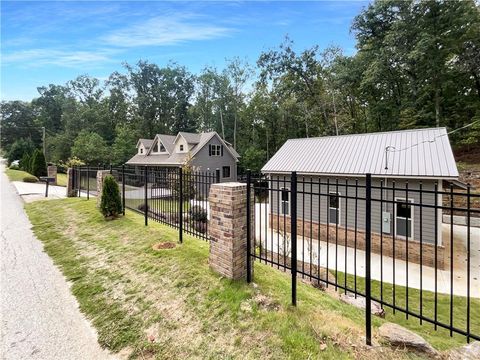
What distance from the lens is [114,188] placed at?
27.3 ft

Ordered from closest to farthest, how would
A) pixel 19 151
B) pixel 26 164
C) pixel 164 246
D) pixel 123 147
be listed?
pixel 164 246 → pixel 26 164 → pixel 123 147 → pixel 19 151

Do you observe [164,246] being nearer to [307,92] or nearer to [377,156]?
[377,156]

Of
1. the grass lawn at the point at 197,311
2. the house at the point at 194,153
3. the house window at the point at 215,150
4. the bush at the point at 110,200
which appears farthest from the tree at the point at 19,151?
the grass lawn at the point at 197,311

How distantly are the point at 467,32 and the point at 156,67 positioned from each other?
3684cm

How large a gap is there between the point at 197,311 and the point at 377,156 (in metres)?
9.87

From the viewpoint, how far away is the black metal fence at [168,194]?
6051 millimetres

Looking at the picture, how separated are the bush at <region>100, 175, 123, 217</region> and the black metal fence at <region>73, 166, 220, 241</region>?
0.28 meters

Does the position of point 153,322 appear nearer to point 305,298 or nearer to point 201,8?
point 305,298

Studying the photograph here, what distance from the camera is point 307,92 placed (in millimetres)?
26812

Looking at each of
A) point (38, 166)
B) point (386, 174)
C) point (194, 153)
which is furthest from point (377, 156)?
point (38, 166)

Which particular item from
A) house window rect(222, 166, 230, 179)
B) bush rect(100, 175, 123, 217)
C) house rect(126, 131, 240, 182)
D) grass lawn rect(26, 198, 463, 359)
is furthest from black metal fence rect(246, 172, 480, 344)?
house window rect(222, 166, 230, 179)

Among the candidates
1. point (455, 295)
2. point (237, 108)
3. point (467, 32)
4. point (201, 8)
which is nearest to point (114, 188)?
point (201, 8)

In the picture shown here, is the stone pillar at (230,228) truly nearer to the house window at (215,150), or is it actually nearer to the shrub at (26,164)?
the house window at (215,150)

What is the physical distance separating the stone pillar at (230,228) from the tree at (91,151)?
31.1 m
